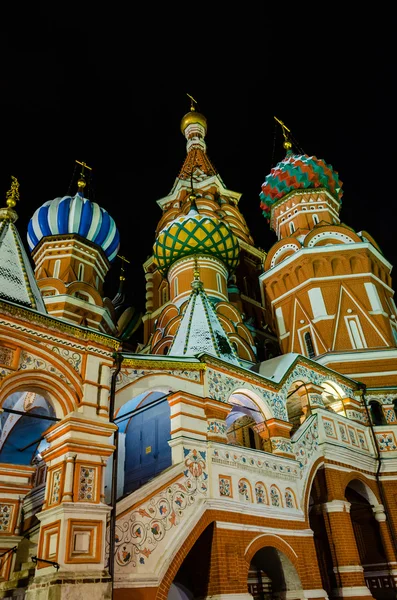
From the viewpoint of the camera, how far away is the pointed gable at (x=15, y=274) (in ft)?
23.2

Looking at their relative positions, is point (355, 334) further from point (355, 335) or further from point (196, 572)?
point (196, 572)

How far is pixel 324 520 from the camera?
373 inches

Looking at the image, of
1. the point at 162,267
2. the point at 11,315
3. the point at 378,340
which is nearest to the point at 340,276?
the point at 378,340

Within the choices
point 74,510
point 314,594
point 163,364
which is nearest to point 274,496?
point 314,594

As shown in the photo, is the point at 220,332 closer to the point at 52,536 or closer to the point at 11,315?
the point at 11,315

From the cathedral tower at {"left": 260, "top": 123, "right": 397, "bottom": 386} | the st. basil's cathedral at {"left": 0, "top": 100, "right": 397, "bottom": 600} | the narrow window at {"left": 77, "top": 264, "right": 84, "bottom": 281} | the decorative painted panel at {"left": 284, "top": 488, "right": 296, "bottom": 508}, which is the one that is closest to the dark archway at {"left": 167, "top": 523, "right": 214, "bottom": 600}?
the st. basil's cathedral at {"left": 0, "top": 100, "right": 397, "bottom": 600}

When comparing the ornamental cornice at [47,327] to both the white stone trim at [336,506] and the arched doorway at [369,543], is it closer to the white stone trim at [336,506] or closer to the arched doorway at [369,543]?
the white stone trim at [336,506]

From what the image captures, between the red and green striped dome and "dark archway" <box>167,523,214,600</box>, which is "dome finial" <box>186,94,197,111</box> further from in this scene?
"dark archway" <box>167,523,214,600</box>

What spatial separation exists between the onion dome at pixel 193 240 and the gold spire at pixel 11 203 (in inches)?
369

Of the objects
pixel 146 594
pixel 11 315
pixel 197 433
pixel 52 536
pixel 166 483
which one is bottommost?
pixel 146 594

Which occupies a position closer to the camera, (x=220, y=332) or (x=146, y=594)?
(x=146, y=594)

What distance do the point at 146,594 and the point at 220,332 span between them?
202 inches

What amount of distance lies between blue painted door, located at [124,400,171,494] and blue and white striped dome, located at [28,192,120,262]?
10803 mm

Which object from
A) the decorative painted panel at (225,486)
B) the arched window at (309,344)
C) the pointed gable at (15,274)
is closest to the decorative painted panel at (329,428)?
the decorative painted panel at (225,486)
